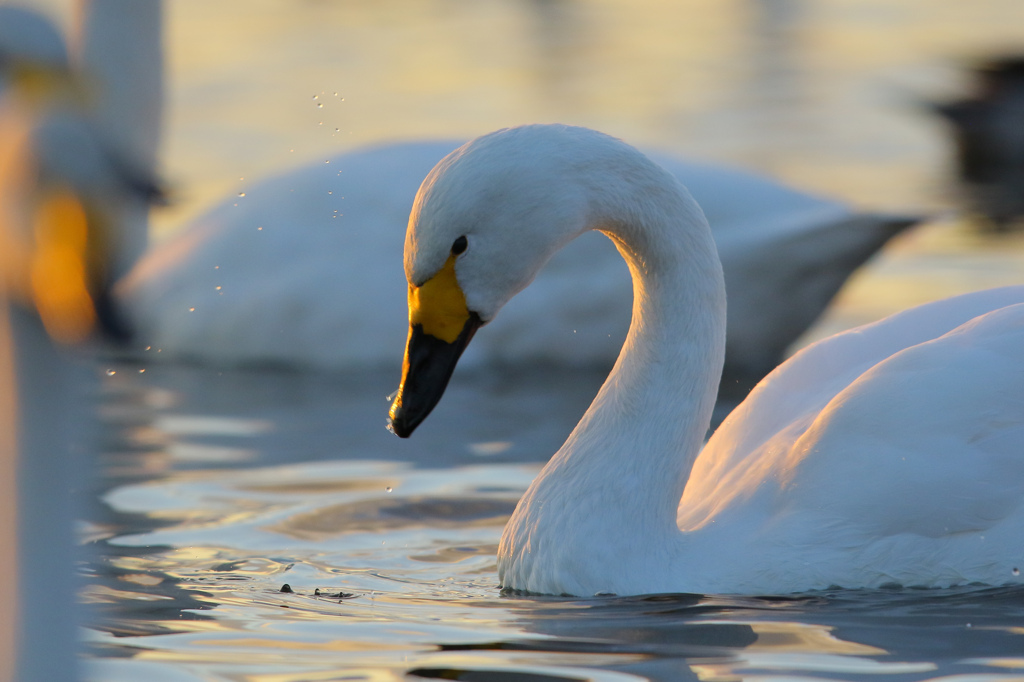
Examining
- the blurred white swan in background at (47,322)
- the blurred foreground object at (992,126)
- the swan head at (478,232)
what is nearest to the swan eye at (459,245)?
the swan head at (478,232)

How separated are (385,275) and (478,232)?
310 centimetres

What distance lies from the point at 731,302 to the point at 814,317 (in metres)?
0.39

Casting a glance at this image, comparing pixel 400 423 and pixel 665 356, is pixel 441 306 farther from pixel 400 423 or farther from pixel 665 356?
pixel 665 356

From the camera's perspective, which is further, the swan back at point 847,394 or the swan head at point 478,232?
the swan back at point 847,394

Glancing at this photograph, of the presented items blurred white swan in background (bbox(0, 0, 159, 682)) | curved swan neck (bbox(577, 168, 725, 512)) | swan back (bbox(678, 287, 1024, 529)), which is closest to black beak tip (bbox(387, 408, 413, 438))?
curved swan neck (bbox(577, 168, 725, 512))

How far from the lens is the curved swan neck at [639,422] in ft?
15.6

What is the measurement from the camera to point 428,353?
466 centimetres

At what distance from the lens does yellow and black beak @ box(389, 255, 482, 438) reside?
461cm

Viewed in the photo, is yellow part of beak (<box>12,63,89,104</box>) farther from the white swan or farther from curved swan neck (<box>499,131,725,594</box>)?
curved swan neck (<box>499,131,725,594</box>)

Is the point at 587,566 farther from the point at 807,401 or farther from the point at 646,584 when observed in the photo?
the point at 807,401

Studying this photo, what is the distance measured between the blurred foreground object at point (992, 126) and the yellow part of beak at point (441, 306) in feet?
24.4

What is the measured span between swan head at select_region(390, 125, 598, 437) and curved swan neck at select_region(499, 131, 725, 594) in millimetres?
124

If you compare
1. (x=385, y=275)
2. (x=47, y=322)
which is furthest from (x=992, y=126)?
(x=47, y=322)

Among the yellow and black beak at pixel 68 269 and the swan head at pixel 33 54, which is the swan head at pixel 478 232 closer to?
the swan head at pixel 33 54
